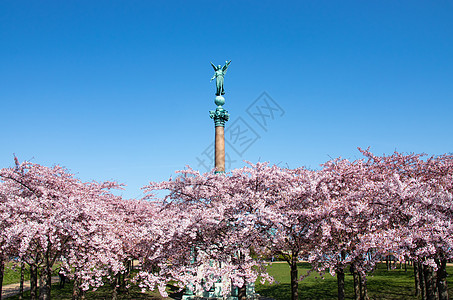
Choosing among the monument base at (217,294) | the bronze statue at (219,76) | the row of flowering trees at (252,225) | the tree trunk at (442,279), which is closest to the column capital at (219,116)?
the bronze statue at (219,76)

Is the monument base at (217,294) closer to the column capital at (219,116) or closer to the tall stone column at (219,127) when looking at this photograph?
the tall stone column at (219,127)

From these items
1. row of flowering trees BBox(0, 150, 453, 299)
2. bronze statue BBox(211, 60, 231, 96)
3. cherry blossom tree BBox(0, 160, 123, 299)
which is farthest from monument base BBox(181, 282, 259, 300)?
bronze statue BBox(211, 60, 231, 96)

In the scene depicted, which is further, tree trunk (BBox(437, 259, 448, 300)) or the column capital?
the column capital

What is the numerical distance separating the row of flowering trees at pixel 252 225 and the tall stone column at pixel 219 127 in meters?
11.2

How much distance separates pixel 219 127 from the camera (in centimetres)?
3456

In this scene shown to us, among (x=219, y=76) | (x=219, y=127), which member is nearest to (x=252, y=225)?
(x=219, y=127)

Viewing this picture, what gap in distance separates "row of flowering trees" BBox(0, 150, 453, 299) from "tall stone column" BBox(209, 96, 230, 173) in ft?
36.7

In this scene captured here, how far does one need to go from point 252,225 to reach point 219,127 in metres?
18.1

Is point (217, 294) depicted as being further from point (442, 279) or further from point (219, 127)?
point (442, 279)

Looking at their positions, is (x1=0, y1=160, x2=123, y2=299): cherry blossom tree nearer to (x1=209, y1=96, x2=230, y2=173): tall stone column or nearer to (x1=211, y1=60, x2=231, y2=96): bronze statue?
(x1=209, y1=96, x2=230, y2=173): tall stone column

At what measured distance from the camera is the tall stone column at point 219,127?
1334 inches

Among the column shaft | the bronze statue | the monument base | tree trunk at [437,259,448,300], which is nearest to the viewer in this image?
tree trunk at [437,259,448,300]

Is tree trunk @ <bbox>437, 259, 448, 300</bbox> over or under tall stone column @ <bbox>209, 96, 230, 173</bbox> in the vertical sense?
under

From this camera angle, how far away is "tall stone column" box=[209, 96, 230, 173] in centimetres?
3388
